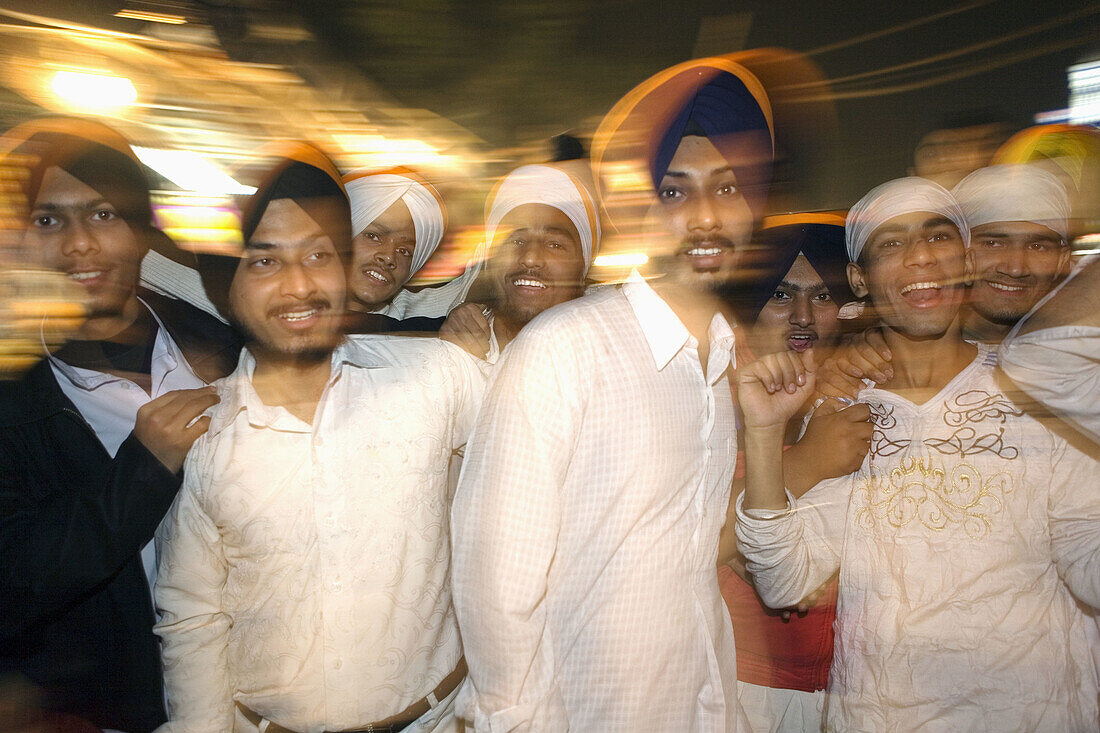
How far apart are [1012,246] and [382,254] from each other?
1334 millimetres

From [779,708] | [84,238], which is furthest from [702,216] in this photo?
[779,708]

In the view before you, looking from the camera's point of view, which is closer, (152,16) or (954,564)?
(954,564)

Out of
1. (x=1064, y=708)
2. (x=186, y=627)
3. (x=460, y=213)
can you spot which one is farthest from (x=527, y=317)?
(x=1064, y=708)

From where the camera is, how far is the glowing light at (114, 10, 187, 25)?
113 centimetres

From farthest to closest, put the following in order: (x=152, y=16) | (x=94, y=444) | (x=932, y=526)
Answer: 1. (x=152, y=16)
2. (x=932, y=526)
3. (x=94, y=444)

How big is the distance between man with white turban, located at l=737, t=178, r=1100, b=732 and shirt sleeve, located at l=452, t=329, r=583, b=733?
17.3 inches

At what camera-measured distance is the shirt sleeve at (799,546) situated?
3.53 ft

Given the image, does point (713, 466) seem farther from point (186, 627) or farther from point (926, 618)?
point (186, 627)

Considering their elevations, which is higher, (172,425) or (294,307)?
(294,307)

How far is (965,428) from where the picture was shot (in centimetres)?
105

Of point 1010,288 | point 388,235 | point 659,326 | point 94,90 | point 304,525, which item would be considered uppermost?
point 94,90

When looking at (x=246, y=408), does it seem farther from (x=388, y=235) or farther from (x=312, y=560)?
(x=388, y=235)

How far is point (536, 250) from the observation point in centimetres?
126

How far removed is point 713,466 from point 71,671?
1.14 metres
